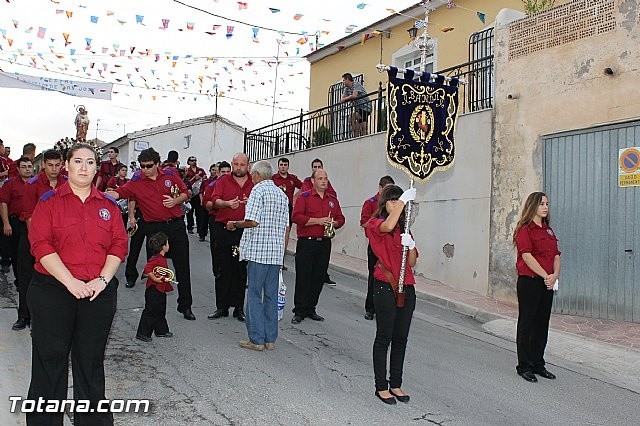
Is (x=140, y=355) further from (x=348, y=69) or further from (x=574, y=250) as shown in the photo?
(x=348, y=69)

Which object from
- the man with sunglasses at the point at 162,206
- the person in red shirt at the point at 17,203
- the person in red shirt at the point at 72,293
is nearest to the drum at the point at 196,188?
the person in red shirt at the point at 17,203

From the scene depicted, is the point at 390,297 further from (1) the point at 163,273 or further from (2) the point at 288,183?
(2) the point at 288,183

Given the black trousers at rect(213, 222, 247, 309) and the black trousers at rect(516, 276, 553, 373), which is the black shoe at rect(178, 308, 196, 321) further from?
the black trousers at rect(516, 276, 553, 373)

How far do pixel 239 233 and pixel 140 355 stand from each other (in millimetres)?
2289

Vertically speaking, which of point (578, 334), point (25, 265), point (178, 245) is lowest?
point (578, 334)

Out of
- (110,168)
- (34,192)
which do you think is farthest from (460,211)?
(34,192)

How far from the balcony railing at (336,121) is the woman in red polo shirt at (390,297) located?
22.6 feet

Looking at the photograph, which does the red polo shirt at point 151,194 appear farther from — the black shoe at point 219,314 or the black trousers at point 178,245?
the black shoe at point 219,314

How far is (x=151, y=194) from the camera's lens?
7.88 m

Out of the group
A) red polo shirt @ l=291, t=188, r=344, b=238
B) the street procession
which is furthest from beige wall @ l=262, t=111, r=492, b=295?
red polo shirt @ l=291, t=188, r=344, b=238

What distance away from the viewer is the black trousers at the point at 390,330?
5379mm

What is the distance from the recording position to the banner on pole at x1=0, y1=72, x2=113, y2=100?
727 inches

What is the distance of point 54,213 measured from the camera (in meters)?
3.97

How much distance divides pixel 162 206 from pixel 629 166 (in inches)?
249
